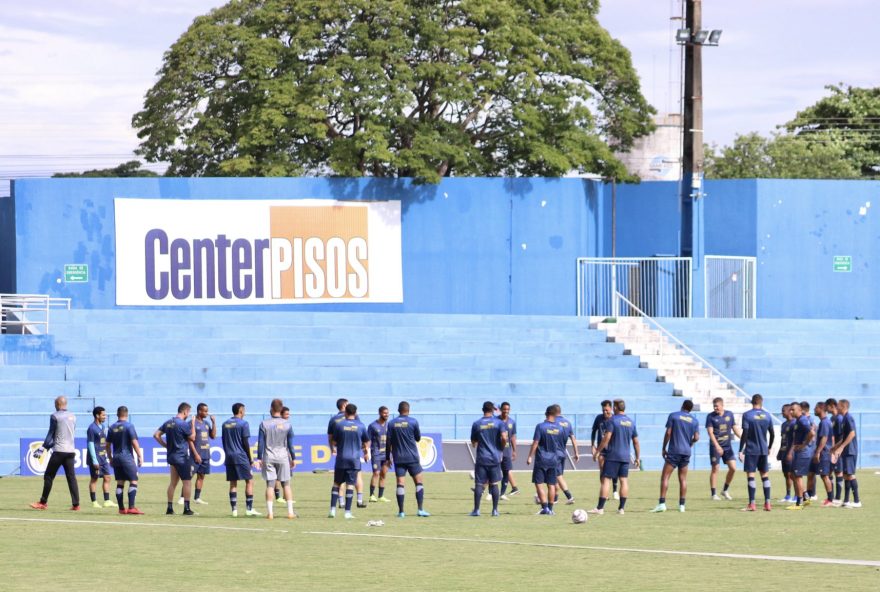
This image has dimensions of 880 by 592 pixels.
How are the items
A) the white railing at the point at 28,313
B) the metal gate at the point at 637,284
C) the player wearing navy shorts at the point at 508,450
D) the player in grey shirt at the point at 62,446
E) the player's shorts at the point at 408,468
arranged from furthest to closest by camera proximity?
the metal gate at the point at 637,284, the white railing at the point at 28,313, the player wearing navy shorts at the point at 508,450, the player in grey shirt at the point at 62,446, the player's shorts at the point at 408,468

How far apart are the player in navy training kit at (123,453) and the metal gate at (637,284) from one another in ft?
73.6

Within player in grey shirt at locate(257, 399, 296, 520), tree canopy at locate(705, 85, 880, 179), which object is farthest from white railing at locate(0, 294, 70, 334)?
tree canopy at locate(705, 85, 880, 179)

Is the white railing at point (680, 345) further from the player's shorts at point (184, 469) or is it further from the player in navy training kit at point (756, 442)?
the player's shorts at point (184, 469)

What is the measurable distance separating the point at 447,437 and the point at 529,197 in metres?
12.2

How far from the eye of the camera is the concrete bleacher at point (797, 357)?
38.6m

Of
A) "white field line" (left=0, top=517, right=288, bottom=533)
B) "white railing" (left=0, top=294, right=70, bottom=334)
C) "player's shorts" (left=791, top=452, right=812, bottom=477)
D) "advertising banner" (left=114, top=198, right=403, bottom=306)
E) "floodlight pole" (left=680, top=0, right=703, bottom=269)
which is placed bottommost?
Result: "white field line" (left=0, top=517, right=288, bottom=533)

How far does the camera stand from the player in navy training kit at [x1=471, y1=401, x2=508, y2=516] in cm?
2280

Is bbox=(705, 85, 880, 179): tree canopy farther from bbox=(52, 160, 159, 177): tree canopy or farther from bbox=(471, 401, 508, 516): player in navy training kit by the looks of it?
bbox=(471, 401, 508, 516): player in navy training kit

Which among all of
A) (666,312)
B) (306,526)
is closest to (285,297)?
(666,312)

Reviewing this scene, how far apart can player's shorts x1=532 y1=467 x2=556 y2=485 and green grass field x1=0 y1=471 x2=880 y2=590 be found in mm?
559

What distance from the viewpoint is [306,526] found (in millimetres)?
20969

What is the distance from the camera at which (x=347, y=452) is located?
22297 mm

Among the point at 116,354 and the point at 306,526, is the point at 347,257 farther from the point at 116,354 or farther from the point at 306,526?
the point at 306,526

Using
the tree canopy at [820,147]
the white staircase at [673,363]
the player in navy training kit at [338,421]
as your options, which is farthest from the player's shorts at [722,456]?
the tree canopy at [820,147]
